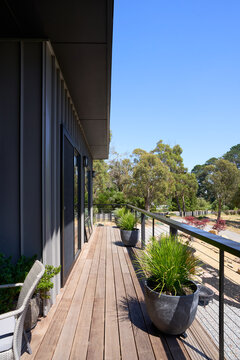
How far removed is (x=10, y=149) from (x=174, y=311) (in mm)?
2032

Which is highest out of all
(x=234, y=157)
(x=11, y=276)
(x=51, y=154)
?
(x=234, y=157)

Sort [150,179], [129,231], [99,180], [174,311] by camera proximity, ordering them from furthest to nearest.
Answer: [150,179] → [99,180] → [129,231] → [174,311]

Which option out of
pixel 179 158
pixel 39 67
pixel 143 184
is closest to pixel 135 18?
pixel 39 67

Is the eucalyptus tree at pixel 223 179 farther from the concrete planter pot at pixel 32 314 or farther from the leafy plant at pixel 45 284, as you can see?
the concrete planter pot at pixel 32 314

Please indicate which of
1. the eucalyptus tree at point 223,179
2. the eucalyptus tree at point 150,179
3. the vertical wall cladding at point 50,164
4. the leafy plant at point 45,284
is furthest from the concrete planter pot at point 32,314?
the eucalyptus tree at point 223,179

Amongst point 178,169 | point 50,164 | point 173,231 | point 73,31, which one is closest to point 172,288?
point 173,231

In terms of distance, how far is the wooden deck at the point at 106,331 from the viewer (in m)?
→ 1.58

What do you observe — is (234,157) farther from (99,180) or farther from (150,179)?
(99,180)

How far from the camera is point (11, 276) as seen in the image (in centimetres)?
176

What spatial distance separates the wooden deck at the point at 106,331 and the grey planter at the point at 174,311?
0.39 ft

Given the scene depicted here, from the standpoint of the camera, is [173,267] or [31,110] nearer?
[173,267]

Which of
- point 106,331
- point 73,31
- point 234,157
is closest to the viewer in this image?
point 106,331

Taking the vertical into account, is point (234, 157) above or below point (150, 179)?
above

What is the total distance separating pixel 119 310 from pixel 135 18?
7511 millimetres
